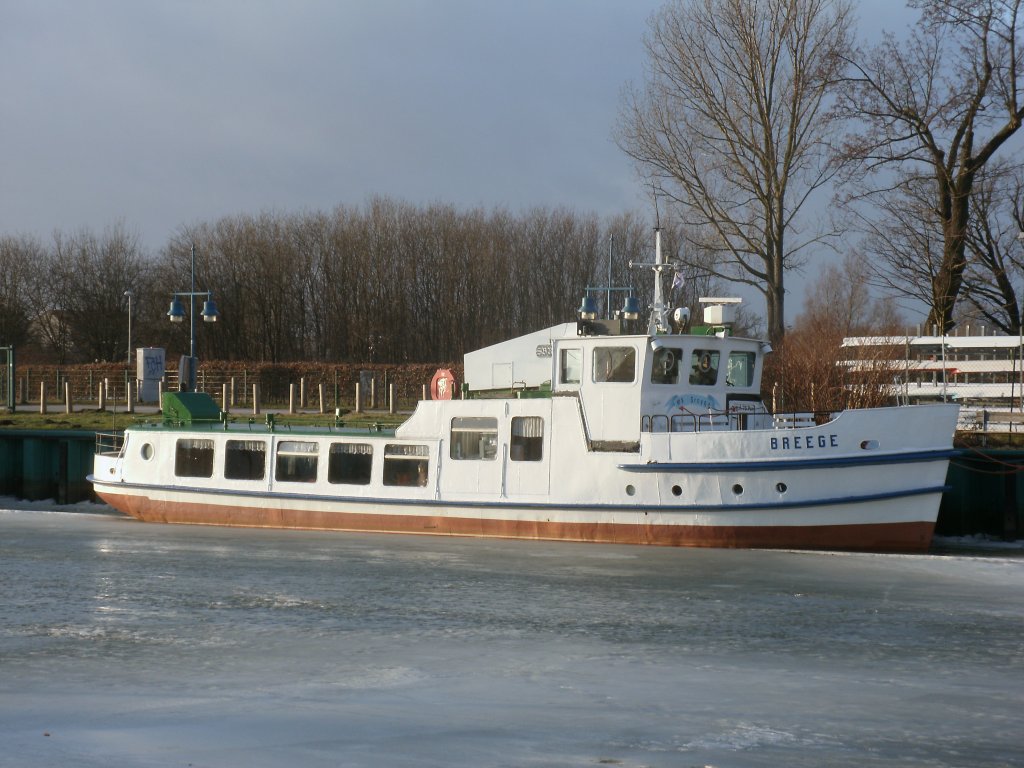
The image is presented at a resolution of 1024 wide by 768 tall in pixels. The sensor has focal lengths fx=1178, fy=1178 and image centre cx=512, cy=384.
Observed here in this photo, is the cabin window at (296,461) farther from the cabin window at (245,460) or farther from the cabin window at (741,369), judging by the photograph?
the cabin window at (741,369)

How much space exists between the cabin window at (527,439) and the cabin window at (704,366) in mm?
2604

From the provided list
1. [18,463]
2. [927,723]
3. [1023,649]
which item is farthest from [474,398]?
[18,463]

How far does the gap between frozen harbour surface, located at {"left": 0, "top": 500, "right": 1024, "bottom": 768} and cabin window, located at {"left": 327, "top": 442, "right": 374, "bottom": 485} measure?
2.49 m

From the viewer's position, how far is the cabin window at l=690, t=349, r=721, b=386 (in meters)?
19.1

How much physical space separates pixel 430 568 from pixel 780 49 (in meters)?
20.0

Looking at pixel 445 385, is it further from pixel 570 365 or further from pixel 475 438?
pixel 570 365

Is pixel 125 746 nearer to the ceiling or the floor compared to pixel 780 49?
nearer to the floor

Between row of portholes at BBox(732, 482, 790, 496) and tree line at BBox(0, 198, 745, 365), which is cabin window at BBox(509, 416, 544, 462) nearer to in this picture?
row of portholes at BBox(732, 482, 790, 496)

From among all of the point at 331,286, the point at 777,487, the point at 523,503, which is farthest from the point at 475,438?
the point at 331,286

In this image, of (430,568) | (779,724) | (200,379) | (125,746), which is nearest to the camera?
(125,746)

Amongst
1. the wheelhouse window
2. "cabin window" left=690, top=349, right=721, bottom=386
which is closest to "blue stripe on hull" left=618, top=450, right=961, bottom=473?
"cabin window" left=690, top=349, right=721, bottom=386

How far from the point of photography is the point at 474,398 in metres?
20.2

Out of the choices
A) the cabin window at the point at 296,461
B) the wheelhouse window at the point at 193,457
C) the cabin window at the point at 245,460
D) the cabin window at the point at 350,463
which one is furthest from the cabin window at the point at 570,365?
the wheelhouse window at the point at 193,457

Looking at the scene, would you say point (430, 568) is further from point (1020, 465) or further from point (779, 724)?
point (1020, 465)
